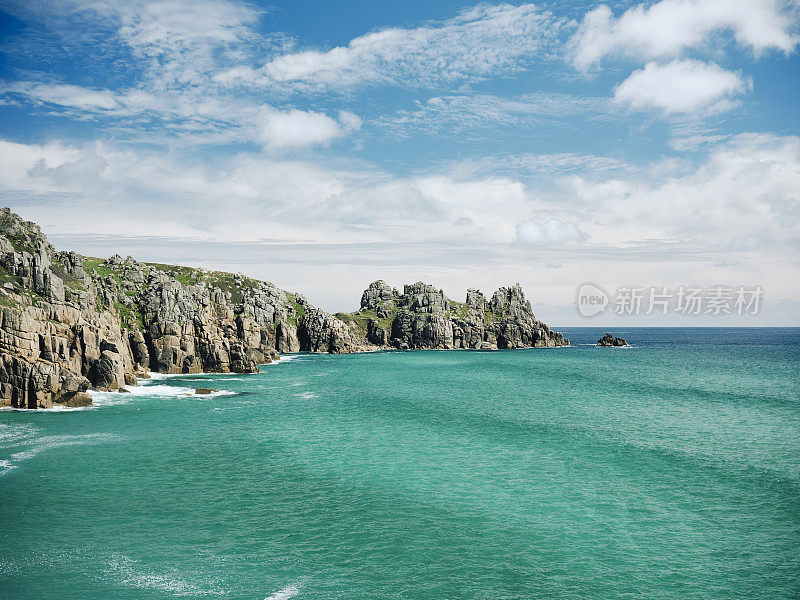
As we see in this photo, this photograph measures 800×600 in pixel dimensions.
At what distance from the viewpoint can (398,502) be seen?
4097 cm

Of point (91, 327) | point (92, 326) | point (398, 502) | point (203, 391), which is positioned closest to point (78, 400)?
point (91, 327)

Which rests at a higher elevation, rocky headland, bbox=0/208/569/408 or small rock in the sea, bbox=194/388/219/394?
rocky headland, bbox=0/208/569/408

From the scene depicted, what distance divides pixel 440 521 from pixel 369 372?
10255cm

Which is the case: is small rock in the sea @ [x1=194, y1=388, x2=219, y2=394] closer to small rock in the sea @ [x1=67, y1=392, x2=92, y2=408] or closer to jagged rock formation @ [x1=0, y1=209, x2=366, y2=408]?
jagged rock formation @ [x1=0, y1=209, x2=366, y2=408]

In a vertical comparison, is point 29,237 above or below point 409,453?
above

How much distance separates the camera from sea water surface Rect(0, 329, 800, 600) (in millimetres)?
29391

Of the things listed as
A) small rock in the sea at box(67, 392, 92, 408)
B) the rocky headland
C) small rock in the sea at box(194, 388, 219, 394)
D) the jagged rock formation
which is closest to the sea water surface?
small rock in the sea at box(67, 392, 92, 408)

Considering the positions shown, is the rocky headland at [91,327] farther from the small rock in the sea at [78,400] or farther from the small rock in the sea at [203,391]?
the small rock in the sea at [203,391]

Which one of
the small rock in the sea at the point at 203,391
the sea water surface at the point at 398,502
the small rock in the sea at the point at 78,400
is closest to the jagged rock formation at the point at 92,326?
the small rock in the sea at the point at 78,400

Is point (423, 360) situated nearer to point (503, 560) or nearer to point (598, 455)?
point (598, 455)

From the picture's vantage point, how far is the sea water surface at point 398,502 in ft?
96.4

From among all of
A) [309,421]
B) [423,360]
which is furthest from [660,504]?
[423,360]

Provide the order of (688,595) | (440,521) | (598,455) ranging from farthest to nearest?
(598,455) → (440,521) → (688,595)

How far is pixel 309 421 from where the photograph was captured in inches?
2830
